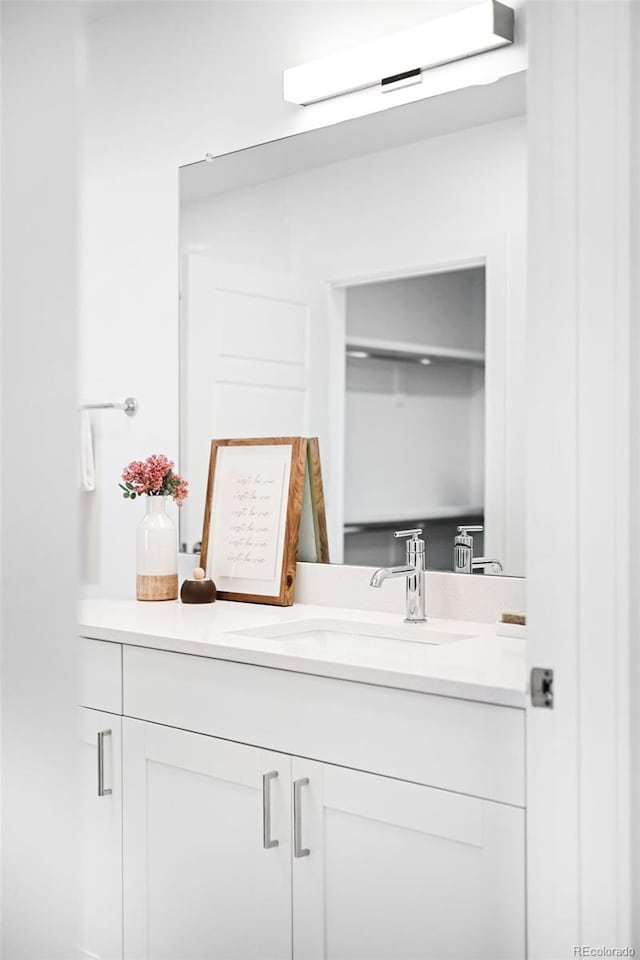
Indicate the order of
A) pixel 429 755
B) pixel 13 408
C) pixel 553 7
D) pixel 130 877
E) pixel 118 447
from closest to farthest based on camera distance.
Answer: pixel 13 408 < pixel 553 7 < pixel 429 755 < pixel 130 877 < pixel 118 447

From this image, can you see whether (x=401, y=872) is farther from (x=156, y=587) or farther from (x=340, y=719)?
(x=156, y=587)

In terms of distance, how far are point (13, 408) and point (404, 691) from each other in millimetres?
1005

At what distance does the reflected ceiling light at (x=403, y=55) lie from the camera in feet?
5.23

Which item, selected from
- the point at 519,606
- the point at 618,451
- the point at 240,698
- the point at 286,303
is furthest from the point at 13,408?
the point at 286,303

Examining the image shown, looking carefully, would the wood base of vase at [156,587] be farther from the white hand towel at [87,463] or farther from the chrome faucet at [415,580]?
the chrome faucet at [415,580]

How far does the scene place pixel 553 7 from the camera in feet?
3.01

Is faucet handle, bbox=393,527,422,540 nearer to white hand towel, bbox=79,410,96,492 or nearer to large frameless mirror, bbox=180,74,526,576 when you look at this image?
large frameless mirror, bbox=180,74,526,576

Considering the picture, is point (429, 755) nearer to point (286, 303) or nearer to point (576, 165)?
point (576, 165)

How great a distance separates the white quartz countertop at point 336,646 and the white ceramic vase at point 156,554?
0.04 meters

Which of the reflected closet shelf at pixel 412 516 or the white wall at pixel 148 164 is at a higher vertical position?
the white wall at pixel 148 164

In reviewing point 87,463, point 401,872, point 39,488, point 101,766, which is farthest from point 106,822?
point 39,488

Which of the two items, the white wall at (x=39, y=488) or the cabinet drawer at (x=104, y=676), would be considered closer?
the white wall at (x=39, y=488)

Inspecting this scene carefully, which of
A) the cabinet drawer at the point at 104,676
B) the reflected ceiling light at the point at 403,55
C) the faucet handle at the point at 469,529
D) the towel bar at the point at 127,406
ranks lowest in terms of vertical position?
the cabinet drawer at the point at 104,676

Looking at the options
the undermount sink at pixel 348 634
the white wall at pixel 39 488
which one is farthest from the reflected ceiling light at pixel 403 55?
the white wall at pixel 39 488
